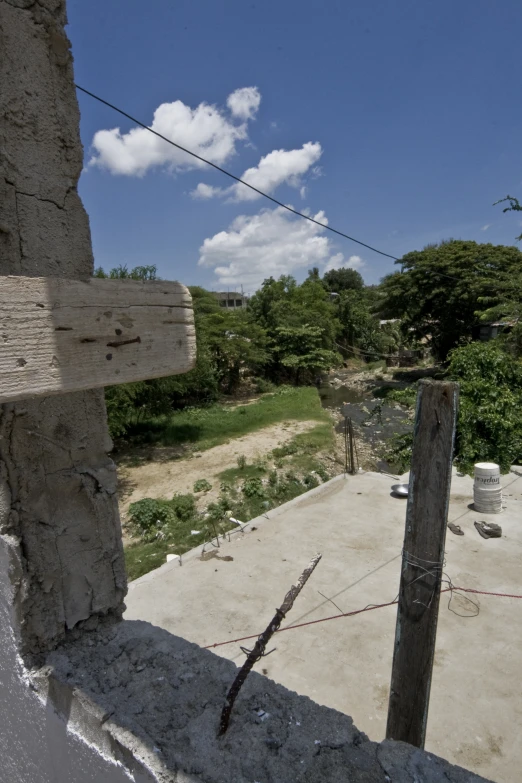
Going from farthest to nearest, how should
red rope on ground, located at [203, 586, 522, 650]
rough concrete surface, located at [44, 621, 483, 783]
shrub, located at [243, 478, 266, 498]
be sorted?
shrub, located at [243, 478, 266, 498] → red rope on ground, located at [203, 586, 522, 650] → rough concrete surface, located at [44, 621, 483, 783]

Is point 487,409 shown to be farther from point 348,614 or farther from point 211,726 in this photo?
point 211,726

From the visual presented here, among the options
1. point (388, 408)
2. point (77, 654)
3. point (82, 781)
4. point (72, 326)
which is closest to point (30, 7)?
point (72, 326)

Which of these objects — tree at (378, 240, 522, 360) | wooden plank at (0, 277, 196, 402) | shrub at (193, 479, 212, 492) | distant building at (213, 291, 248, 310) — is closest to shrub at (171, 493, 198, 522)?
shrub at (193, 479, 212, 492)

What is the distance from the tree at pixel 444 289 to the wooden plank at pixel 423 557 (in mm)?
18288

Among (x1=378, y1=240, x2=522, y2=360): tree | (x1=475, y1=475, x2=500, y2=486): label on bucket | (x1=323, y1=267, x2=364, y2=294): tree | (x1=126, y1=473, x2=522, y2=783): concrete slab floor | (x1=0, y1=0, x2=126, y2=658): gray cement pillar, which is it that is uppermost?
(x1=323, y1=267, x2=364, y2=294): tree

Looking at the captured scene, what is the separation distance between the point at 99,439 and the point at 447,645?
465 centimetres

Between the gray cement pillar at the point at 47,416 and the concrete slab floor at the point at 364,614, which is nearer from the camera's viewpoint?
the gray cement pillar at the point at 47,416

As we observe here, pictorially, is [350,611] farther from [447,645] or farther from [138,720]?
[138,720]

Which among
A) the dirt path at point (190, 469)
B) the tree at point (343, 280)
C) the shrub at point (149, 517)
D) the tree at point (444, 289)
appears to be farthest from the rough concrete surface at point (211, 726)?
the tree at point (343, 280)

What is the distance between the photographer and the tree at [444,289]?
2008 cm

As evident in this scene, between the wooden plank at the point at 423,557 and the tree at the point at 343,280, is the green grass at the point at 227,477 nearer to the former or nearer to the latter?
the wooden plank at the point at 423,557

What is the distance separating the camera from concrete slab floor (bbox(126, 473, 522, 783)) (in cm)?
404

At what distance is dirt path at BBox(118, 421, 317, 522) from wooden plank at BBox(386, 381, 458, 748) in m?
8.54

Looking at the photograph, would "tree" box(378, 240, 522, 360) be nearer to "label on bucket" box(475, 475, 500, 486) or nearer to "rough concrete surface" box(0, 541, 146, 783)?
"label on bucket" box(475, 475, 500, 486)
